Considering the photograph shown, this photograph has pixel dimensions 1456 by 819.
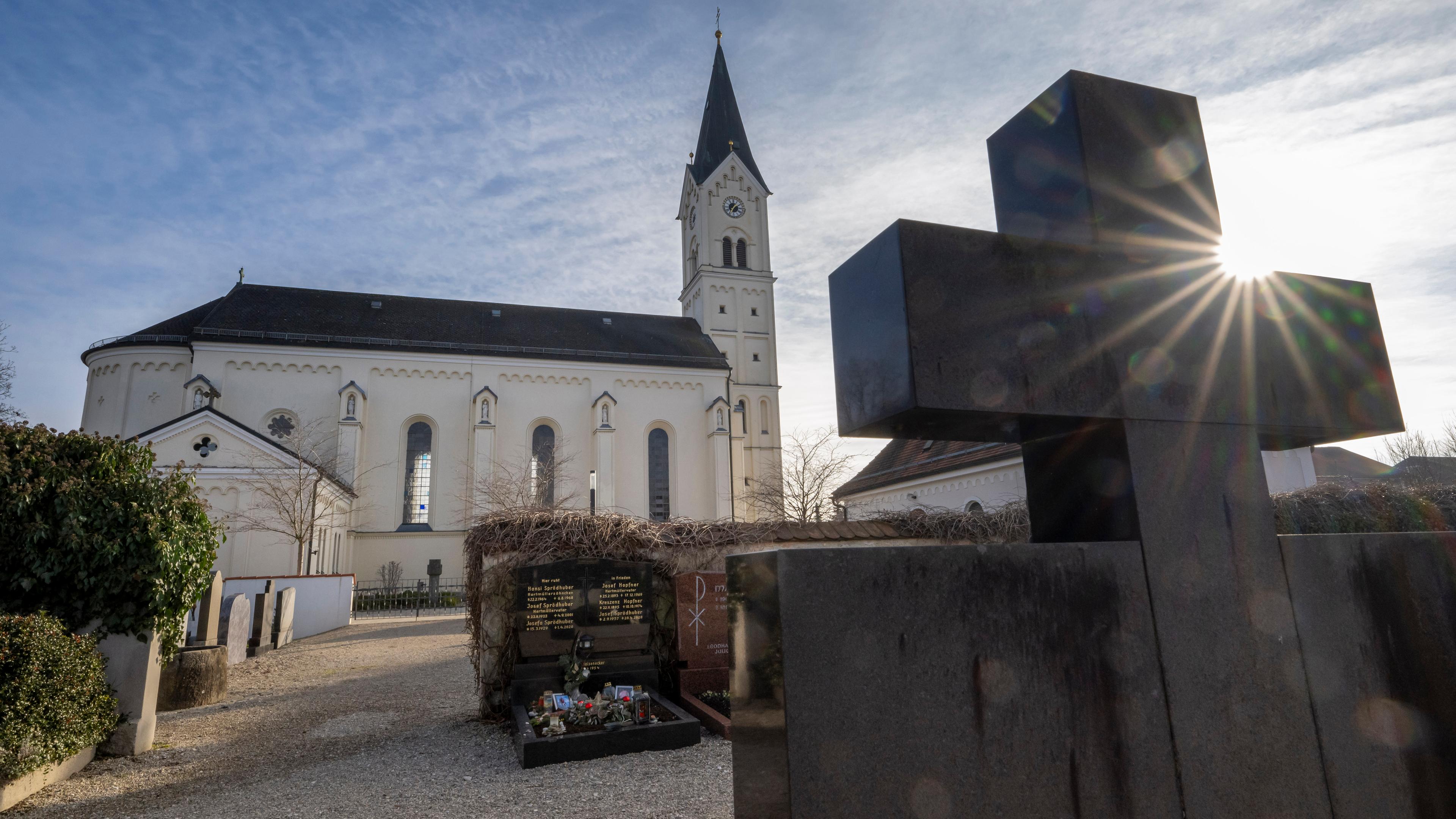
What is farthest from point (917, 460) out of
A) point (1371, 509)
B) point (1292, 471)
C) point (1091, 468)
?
point (1091, 468)

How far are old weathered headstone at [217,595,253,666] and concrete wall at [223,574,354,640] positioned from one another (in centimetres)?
184

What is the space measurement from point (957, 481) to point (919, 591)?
69.1ft

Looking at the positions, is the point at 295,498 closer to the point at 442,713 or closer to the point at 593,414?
the point at 593,414

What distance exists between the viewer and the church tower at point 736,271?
39.3m

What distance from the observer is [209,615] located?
10680 mm

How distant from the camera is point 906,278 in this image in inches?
76.9

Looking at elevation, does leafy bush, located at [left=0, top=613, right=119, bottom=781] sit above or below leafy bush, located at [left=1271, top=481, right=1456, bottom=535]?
below

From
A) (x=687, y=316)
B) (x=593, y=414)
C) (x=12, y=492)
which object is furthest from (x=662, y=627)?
(x=687, y=316)

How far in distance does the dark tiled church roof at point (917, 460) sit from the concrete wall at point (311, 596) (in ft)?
49.8

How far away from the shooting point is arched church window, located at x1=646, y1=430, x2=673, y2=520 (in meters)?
35.2

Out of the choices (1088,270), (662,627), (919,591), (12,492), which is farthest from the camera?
(662,627)

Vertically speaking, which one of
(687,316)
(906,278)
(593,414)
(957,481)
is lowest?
(906,278)

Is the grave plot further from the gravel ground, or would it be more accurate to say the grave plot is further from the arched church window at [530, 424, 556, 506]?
the arched church window at [530, 424, 556, 506]

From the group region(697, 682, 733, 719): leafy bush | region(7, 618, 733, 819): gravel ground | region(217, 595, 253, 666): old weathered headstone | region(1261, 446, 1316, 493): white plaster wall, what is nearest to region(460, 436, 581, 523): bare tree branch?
region(217, 595, 253, 666): old weathered headstone
